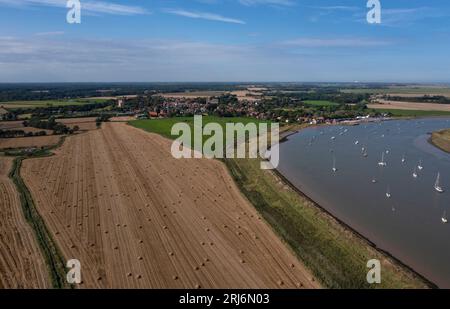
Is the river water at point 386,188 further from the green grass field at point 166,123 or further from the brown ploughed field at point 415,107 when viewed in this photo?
the brown ploughed field at point 415,107

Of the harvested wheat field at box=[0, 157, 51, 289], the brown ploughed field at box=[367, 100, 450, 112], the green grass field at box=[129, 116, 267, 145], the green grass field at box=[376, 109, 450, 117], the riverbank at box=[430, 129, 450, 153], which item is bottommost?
the harvested wheat field at box=[0, 157, 51, 289]

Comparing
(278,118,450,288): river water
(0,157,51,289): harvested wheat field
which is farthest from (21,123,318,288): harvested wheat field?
(278,118,450,288): river water

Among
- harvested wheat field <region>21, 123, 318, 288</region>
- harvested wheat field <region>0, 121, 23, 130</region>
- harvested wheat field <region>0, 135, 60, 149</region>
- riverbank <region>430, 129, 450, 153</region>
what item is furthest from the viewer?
harvested wheat field <region>0, 121, 23, 130</region>

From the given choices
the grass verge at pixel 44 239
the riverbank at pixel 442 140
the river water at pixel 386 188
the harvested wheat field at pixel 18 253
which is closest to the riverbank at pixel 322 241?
the river water at pixel 386 188

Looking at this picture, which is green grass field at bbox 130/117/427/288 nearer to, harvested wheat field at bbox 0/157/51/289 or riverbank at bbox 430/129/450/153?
harvested wheat field at bbox 0/157/51/289
